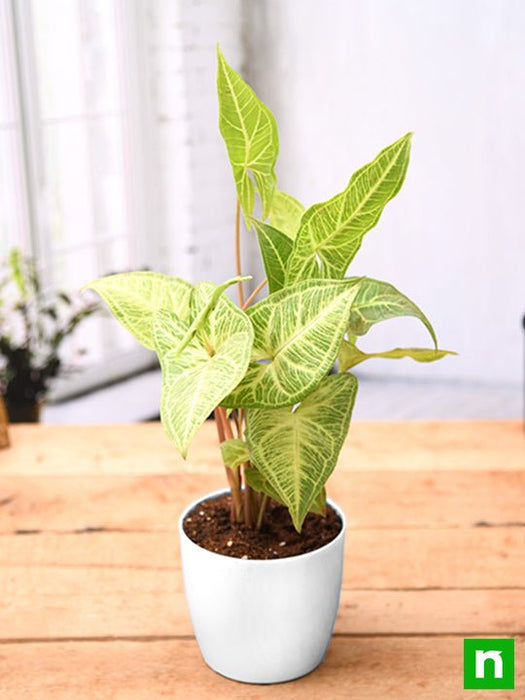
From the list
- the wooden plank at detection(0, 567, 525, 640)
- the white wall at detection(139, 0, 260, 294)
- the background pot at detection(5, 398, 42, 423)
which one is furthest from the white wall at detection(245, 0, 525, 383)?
the wooden plank at detection(0, 567, 525, 640)

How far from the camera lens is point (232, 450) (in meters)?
0.76

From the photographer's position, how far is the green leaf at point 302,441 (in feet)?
2.36

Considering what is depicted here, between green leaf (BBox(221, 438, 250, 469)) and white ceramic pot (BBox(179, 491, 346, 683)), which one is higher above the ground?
green leaf (BBox(221, 438, 250, 469))

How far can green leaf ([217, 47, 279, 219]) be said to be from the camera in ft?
2.37

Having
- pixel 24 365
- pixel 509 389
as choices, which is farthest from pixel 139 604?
pixel 509 389

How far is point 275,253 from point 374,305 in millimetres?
90

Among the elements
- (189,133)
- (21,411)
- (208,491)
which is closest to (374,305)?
(208,491)

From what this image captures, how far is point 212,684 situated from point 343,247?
391 millimetres

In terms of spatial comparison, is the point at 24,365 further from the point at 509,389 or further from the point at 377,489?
the point at 509,389

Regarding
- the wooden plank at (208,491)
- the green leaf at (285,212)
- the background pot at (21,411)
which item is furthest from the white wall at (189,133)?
the green leaf at (285,212)

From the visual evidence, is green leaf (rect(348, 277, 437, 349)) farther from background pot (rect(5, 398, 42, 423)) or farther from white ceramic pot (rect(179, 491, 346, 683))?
background pot (rect(5, 398, 42, 423))

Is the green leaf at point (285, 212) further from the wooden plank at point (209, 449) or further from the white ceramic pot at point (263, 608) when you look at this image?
the wooden plank at point (209, 449)

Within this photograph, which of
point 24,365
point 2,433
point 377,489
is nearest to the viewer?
point 377,489

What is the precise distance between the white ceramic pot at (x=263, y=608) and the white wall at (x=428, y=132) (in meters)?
3.07
